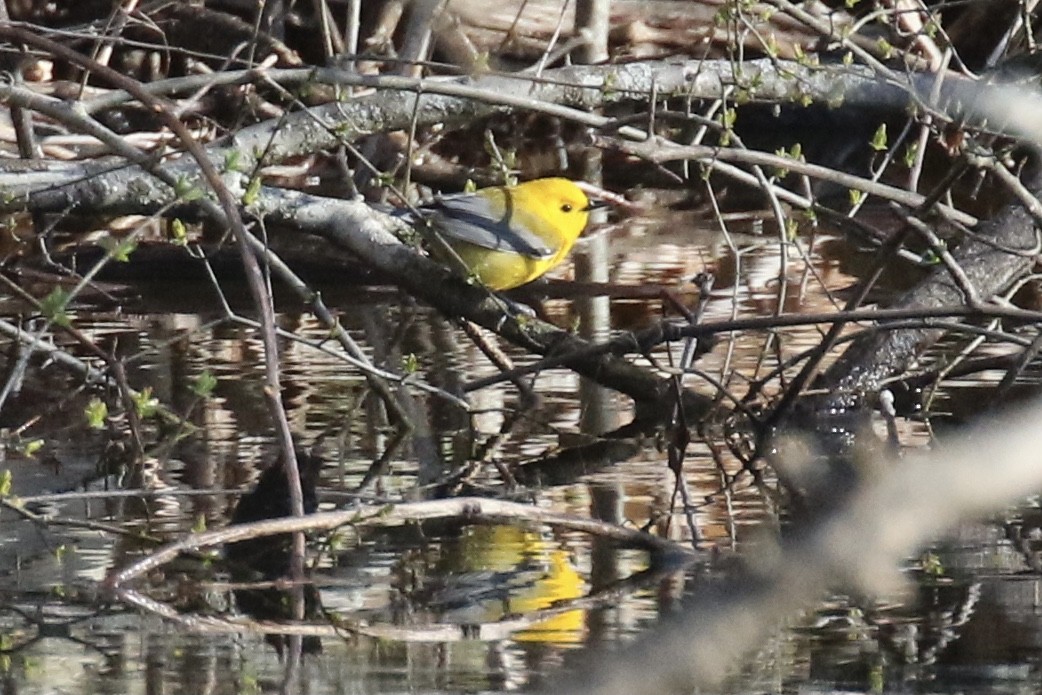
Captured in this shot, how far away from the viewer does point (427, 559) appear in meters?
4.14

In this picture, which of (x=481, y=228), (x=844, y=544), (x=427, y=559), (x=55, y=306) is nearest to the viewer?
(x=844, y=544)

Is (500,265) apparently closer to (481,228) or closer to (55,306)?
(481,228)

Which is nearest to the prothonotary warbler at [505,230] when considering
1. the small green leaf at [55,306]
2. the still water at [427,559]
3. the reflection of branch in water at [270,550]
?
the still water at [427,559]

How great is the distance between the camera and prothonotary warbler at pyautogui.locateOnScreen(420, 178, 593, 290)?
6324 millimetres

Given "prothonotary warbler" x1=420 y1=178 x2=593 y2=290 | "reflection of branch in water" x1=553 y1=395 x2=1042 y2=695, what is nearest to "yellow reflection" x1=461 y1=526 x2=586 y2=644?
"prothonotary warbler" x1=420 y1=178 x2=593 y2=290

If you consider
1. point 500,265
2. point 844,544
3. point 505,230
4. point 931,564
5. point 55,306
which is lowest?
point 931,564

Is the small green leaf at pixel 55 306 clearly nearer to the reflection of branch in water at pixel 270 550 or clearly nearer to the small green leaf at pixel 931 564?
the reflection of branch in water at pixel 270 550

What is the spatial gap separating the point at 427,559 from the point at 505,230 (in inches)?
97.6

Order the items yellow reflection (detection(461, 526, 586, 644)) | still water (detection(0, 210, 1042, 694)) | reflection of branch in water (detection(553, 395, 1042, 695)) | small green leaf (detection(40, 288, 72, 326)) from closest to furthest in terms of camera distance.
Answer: reflection of branch in water (detection(553, 395, 1042, 695)), still water (detection(0, 210, 1042, 694)), yellow reflection (detection(461, 526, 586, 644)), small green leaf (detection(40, 288, 72, 326))

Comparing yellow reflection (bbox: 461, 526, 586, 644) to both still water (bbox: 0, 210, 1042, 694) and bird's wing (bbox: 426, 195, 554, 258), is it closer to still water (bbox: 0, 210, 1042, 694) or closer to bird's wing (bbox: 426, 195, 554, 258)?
still water (bbox: 0, 210, 1042, 694)

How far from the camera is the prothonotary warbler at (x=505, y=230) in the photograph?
20.7 feet

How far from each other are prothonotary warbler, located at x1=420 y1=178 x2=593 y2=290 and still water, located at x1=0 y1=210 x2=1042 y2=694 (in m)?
0.35

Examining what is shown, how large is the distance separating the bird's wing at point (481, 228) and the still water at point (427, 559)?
42 centimetres

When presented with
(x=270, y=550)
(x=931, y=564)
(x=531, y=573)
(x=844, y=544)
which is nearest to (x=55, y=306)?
(x=270, y=550)
